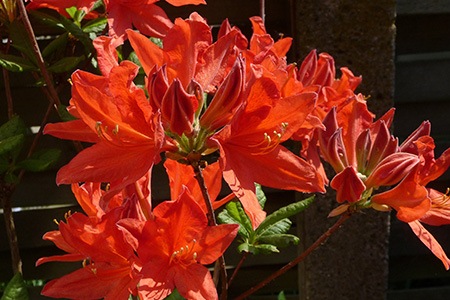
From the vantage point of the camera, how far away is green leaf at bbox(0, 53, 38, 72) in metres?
1.34

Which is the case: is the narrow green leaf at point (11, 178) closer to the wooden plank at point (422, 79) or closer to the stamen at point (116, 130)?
the stamen at point (116, 130)

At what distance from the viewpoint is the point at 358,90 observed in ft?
6.04

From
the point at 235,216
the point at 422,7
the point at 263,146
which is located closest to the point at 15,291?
the point at 235,216

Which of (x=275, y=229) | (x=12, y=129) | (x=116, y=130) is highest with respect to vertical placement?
(x=116, y=130)

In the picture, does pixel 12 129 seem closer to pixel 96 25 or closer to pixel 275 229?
pixel 96 25

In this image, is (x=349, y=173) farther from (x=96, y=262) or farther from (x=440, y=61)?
(x=440, y=61)

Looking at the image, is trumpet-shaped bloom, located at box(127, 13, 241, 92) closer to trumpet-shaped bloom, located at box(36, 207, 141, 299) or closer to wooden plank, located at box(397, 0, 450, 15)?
trumpet-shaped bloom, located at box(36, 207, 141, 299)

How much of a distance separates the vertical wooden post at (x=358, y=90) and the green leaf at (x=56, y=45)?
1.93 feet

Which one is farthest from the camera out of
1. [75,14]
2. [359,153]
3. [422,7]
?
[422,7]

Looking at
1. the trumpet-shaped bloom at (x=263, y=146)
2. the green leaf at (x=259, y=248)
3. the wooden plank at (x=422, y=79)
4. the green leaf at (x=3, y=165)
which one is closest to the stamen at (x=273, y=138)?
the trumpet-shaped bloom at (x=263, y=146)

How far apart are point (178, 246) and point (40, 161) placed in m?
0.80

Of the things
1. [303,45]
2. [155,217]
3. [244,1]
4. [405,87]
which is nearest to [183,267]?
[155,217]

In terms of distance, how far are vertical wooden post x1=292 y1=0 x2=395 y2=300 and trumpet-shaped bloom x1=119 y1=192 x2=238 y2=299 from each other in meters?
1.05

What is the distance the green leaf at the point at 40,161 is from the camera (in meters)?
1.56
